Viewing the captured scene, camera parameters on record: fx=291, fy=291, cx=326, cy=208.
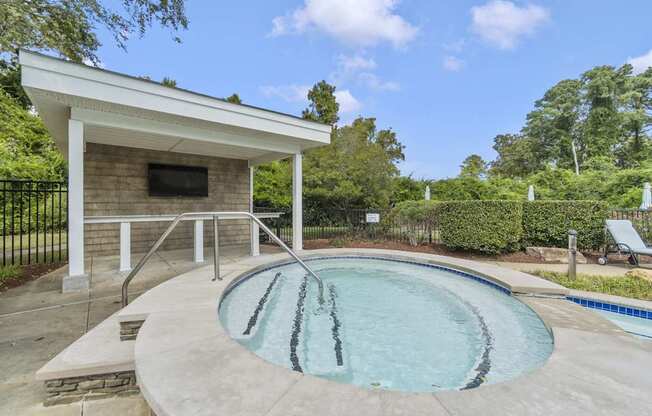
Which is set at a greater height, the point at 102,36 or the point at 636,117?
the point at 636,117

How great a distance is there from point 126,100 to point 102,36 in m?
→ 6.02

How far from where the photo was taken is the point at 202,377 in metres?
1.58

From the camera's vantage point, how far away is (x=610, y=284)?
4395mm

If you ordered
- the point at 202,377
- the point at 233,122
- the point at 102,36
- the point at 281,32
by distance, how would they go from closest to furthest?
1. the point at 202,377
2. the point at 233,122
3. the point at 102,36
4. the point at 281,32

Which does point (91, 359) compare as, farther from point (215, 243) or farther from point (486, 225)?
point (486, 225)

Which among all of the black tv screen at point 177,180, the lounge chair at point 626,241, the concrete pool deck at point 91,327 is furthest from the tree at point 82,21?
the lounge chair at point 626,241

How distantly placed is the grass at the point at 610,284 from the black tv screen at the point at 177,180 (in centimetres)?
768

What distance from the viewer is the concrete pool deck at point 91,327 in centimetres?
146

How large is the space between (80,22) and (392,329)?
34.4 feet

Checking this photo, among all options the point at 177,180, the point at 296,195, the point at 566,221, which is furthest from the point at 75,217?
the point at 566,221

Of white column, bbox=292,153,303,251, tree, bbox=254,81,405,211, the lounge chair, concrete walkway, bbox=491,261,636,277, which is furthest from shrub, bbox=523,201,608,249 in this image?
white column, bbox=292,153,303,251

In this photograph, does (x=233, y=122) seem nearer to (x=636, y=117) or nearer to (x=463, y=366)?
(x=463, y=366)

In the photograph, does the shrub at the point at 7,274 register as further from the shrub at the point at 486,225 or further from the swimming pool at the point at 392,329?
the shrub at the point at 486,225

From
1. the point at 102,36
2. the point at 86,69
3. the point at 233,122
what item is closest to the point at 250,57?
the point at 102,36
